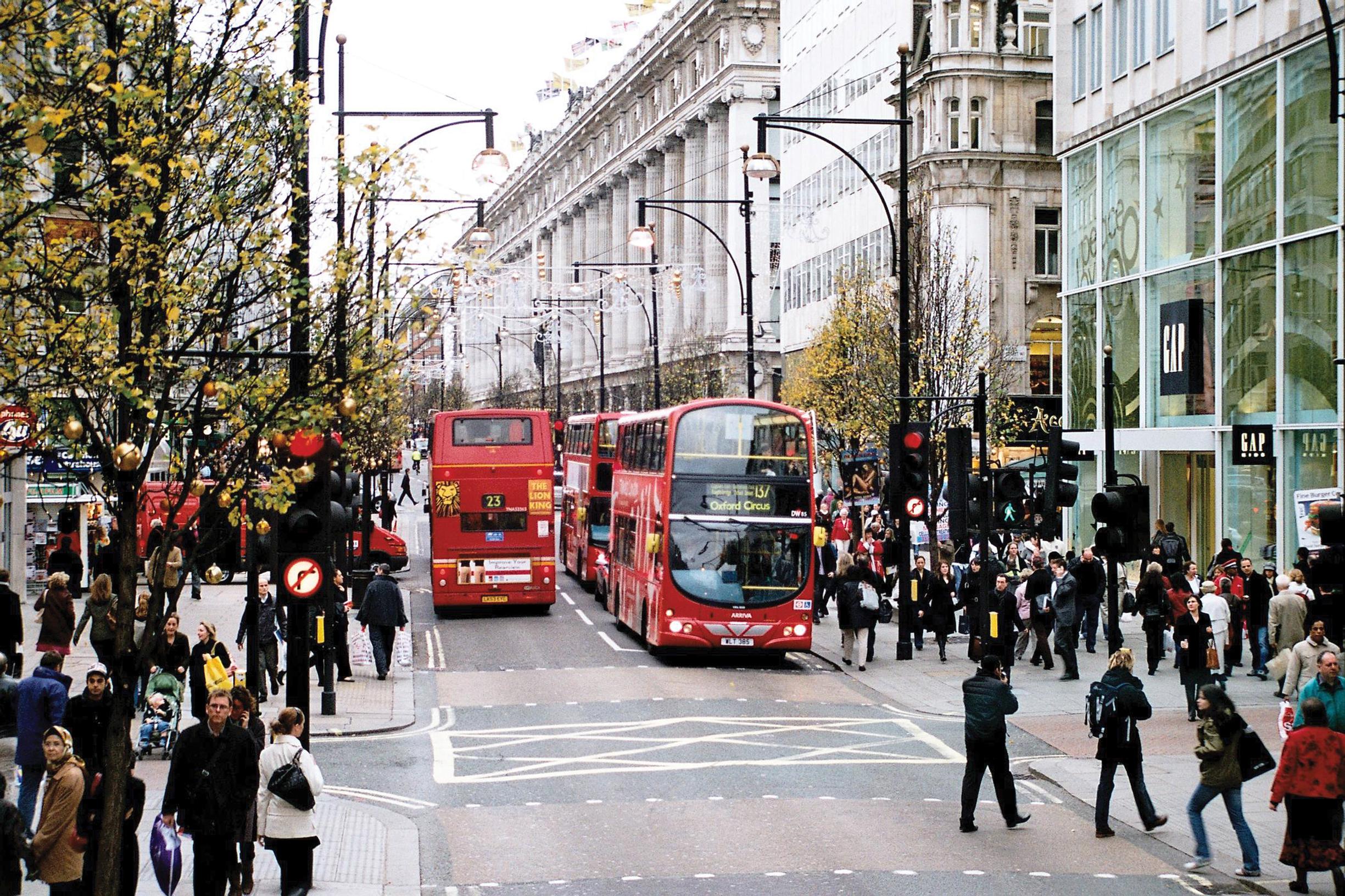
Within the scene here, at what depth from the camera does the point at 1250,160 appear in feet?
109

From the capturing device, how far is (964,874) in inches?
528

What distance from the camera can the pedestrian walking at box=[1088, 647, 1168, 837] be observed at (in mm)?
14703

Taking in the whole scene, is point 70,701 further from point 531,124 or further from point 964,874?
point 531,124

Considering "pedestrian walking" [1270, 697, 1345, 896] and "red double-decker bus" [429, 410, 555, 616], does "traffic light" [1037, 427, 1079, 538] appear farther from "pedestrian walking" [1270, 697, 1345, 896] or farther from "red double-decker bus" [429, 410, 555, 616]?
"red double-decker bus" [429, 410, 555, 616]

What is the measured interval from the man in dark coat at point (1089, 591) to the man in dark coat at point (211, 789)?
58.1 ft

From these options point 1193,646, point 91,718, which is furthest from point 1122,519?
point 91,718

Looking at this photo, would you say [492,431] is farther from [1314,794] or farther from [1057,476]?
[1314,794]

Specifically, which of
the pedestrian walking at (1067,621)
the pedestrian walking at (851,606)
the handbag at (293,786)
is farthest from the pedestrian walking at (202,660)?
the pedestrian walking at (1067,621)

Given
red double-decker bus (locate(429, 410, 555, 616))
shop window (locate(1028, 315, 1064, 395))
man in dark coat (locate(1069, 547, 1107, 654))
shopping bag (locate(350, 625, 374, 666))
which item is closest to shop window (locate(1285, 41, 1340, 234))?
man in dark coat (locate(1069, 547, 1107, 654))

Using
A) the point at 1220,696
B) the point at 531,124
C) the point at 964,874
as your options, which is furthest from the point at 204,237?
the point at 531,124

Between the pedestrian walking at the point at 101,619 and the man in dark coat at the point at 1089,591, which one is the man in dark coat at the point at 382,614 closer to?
the pedestrian walking at the point at 101,619

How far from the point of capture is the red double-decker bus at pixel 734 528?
86.7ft

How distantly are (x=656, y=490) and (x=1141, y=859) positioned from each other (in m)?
14.2

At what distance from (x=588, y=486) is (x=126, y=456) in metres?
30.6
